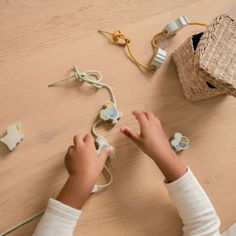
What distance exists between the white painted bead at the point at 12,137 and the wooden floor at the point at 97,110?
1 centimetres

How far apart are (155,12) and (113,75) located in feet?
0.60

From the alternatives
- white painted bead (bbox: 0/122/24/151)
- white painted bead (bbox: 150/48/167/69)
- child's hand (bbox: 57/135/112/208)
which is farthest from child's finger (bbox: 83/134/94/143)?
white painted bead (bbox: 150/48/167/69)

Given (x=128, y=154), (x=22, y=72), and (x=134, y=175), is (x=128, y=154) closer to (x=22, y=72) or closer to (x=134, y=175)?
(x=134, y=175)

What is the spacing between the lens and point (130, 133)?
0.66 metres

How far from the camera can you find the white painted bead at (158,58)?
735mm

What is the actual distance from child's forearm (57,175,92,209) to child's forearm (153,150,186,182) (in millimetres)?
145

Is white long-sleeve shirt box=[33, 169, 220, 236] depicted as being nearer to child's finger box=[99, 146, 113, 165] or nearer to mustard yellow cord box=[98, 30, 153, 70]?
child's finger box=[99, 146, 113, 165]

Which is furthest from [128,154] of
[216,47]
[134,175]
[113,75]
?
[216,47]

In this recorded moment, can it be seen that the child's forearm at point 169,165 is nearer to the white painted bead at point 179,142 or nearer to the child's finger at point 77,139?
the white painted bead at point 179,142

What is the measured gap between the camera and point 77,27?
0.72 metres

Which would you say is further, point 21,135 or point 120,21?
point 120,21

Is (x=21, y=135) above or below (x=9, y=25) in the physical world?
below

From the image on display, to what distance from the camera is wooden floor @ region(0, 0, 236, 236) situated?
25.1 inches

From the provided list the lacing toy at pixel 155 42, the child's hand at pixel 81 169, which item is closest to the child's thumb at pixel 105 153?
the child's hand at pixel 81 169
